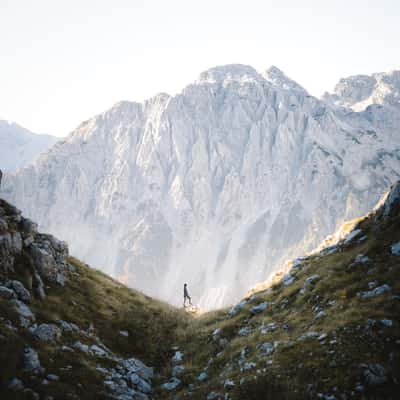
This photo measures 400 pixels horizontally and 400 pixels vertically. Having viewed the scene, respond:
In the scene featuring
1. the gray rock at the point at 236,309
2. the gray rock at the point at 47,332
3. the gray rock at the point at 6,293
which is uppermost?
the gray rock at the point at 236,309

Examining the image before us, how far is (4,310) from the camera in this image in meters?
18.9

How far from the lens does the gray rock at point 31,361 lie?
15.8 m

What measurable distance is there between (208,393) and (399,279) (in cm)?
1072

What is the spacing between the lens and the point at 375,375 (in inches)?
535

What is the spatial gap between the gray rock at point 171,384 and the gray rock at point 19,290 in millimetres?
8866

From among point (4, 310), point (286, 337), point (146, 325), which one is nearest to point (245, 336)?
point (286, 337)

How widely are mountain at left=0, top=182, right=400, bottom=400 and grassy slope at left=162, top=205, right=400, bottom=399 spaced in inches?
2.4

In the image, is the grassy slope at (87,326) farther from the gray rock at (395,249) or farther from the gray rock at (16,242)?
the gray rock at (395,249)

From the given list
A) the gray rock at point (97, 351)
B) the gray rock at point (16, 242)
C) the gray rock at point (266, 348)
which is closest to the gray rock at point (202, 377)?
the gray rock at point (266, 348)

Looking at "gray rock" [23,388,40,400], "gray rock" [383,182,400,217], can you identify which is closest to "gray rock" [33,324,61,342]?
"gray rock" [23,388,40,400]

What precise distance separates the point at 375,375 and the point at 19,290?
1820 cm

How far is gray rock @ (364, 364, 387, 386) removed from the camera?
13383 millimetres

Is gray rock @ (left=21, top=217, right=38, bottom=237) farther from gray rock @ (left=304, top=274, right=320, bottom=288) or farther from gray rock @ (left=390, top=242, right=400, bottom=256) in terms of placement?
gray rock @ (left=390, top=242, right=400, bottom=256)

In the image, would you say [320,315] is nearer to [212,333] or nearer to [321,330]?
[321,330]
